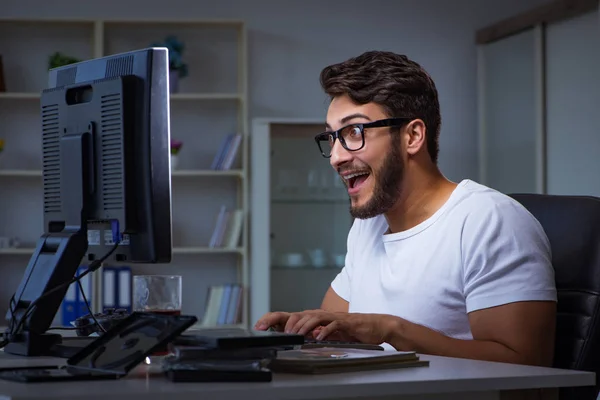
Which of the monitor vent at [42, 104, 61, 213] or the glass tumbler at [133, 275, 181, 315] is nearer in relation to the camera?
the glass tumbler at [133, 275, 181, 315]

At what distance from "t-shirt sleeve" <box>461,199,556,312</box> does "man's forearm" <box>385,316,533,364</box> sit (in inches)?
3.8

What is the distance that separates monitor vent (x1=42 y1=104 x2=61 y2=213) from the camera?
1.74 meters

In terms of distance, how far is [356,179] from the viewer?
2.11 meters

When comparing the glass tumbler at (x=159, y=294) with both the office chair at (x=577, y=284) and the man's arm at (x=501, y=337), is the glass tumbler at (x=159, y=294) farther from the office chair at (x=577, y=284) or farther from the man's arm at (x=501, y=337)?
the office chair at (x=577, y=284)

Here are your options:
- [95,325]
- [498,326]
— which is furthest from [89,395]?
→ [498,326]

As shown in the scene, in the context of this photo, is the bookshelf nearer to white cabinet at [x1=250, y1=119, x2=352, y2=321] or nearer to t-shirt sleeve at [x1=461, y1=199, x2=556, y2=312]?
white cabinet at [x1=250, y1=119, x2=352, y2=321]

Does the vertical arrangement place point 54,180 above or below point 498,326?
above

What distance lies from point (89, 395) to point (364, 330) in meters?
0.63

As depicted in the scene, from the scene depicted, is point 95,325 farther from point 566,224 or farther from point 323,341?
point 566,224

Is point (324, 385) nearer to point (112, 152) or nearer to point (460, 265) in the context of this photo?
point (112, 152)

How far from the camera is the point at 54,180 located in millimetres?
1744

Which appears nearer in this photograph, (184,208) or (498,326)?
(498,326)

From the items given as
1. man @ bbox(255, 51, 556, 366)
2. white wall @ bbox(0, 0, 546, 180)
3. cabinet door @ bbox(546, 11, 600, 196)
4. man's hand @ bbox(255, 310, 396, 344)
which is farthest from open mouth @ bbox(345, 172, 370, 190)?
white wall @ bbox(0, 0, 546, 180)

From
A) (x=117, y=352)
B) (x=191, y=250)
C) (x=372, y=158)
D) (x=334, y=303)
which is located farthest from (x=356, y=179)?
(x=191, y=250)
